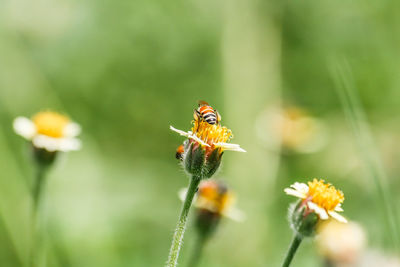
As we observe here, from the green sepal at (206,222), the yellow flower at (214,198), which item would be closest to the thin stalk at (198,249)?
the green sepal at (206,222)

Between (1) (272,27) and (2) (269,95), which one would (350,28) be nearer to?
(1) (272,27)

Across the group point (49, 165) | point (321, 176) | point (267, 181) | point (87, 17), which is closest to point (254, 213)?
point (267, 181)

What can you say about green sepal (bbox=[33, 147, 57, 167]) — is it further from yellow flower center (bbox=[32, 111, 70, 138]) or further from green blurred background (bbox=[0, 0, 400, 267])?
green blurred background (bbox=[0, 0, 400, 267])

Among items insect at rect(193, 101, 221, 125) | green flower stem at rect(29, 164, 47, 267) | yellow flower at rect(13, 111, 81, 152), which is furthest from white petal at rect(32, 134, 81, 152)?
insect at rect(193, 101, 221, 125)

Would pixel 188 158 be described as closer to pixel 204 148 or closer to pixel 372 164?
pixel 204 148

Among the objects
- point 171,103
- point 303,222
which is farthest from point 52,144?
point 171,103

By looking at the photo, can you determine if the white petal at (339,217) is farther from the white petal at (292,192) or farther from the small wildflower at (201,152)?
the small wildflower at (201,152)
